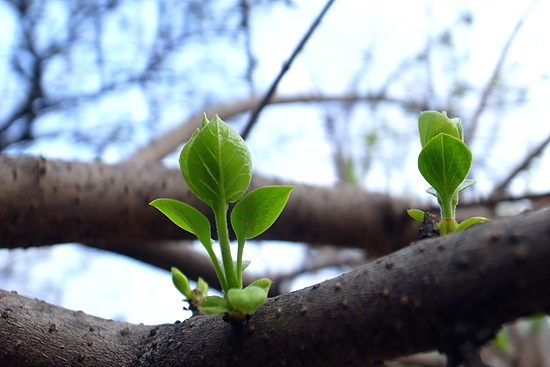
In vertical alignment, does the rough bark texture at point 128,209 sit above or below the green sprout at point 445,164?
above

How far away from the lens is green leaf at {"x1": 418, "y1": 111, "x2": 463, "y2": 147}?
44cm

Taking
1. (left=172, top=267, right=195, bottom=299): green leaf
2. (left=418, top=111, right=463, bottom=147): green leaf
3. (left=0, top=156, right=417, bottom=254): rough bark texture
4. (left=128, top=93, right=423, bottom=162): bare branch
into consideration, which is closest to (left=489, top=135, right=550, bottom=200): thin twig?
(left=0, top=156, right=417, bottom=254): rough bark texture

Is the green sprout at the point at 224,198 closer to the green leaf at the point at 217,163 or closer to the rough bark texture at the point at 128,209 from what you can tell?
the green leaf at the point at 217,163

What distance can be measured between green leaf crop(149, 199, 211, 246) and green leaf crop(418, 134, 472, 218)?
0.65ft

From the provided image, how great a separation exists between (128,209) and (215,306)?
698 mm

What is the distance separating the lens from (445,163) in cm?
41

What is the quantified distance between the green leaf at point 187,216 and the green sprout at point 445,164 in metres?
0.19

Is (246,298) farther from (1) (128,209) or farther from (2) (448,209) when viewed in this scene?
(1) (128,209)

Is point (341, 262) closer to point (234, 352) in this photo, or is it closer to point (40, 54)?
point (40, 54)

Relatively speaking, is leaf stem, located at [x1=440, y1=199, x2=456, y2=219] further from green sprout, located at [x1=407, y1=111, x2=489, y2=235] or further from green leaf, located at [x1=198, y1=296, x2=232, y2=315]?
green leaf, located at [x1=198, y1=296, x2=232, y2=315]

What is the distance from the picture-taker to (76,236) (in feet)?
3.22

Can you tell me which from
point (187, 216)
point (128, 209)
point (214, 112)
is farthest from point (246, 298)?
point (214, 112)

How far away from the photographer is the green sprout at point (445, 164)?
15.6 inches

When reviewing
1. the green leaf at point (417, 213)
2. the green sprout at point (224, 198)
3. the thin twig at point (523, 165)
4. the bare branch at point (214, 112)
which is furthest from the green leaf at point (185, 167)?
the thin twig at point (523, 165)
